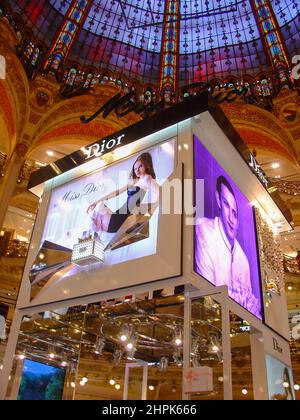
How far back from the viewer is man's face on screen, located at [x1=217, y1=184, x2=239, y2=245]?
15.8 ft

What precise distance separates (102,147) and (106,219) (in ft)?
3.57

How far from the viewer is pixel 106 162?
5.38 meters

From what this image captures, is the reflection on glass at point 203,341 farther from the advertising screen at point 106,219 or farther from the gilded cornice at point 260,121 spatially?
the gilded cornice at point 260,121

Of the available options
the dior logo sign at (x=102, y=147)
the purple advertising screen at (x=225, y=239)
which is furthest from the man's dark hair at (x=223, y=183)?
the dior logo sign at (x=102, y=147)

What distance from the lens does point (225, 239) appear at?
15.5ft

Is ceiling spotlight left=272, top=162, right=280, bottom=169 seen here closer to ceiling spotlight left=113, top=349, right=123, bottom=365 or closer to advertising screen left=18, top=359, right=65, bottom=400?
ceiling spotlight left=113, top=349, right=123, bottom=365

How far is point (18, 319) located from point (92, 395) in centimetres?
1068

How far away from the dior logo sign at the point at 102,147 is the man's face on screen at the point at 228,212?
56.5 inches

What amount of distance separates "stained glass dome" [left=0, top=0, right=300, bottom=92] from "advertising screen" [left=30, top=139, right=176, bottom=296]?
1034 cm

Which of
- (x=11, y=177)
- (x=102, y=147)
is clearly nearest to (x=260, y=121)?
(x=11, y=177)

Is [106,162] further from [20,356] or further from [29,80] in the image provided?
[29,80]

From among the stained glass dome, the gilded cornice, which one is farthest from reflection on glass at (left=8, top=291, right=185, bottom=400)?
the stained glass dome

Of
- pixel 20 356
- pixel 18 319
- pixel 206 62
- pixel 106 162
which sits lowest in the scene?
pixel 20 356

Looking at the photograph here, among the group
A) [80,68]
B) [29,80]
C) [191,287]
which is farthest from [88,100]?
[191,287]
